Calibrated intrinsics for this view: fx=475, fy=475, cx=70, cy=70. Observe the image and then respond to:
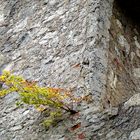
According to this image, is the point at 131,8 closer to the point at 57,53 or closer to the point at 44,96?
the point at 57,53

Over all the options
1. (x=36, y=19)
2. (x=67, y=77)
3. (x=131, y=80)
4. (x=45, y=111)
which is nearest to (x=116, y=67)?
(x=131, y=80)

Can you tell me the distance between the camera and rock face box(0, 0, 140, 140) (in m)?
3.32

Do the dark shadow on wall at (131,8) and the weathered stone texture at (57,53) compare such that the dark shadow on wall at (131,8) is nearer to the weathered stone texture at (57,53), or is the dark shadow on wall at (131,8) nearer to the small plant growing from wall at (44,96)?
the weathered stone texture at (57,53)

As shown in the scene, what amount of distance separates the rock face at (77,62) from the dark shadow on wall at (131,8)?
108 millimetres

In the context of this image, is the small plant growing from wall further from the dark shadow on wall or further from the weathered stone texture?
the dark shadow on wall

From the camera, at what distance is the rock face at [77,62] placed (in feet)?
10.9

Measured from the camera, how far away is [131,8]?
180 inches

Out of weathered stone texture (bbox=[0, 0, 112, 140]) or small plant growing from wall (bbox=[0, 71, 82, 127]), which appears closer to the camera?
small plant growing from wall (bbox=[0, 71, 82, 127])

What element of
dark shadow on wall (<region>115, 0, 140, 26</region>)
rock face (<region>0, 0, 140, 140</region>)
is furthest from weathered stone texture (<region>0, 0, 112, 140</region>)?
dark shadow on wall (<region>115, 0, 140, 26</region>)

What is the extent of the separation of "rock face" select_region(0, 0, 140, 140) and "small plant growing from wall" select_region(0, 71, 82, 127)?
0.08 meters

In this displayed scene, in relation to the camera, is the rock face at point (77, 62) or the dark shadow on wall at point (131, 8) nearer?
the rock face at point (77, 62)

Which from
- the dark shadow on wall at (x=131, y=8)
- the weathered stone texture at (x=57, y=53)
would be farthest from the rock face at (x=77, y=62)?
the dark shadow on wall at (x=131, y=8)

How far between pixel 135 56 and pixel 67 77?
0.86 meters

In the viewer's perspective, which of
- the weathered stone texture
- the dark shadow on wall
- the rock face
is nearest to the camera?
the rock face
